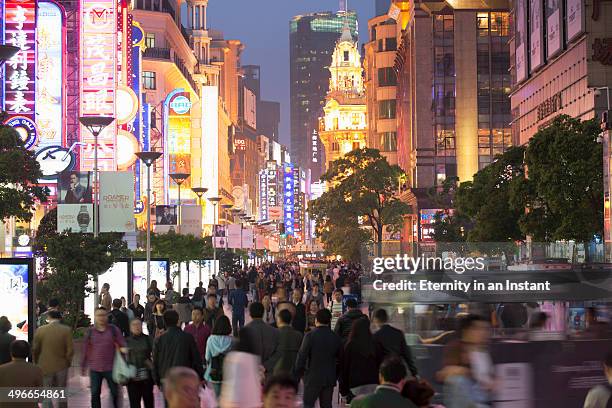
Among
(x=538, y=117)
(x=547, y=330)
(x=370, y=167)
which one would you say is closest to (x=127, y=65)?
(x=370, y=167)

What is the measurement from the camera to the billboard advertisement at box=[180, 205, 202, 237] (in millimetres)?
68188

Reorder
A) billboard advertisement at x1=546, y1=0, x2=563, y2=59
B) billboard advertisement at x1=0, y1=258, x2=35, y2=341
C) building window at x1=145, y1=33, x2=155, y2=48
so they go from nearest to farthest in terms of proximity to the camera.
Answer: billboard advertisement at x1=0, y1=258, x2=35, y2=341
billboard advertisement at x1=546, y1=0, x2=563, y2=59
building window at x1=145, y1=33, x2=155, y2=48

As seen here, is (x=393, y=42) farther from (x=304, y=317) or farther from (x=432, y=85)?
(x=304, y=317)

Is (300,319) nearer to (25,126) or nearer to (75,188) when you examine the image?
(75,188)

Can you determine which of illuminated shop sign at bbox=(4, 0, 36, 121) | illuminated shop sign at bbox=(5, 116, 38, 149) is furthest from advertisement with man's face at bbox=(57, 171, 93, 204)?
illuminated shop sign at bbox=(4, 0, 36, 121)

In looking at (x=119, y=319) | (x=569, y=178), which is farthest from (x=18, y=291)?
(x=569, y=178)

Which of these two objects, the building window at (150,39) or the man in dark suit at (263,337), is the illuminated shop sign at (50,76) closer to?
the man in dark suit at (263,337)

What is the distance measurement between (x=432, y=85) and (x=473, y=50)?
553cm

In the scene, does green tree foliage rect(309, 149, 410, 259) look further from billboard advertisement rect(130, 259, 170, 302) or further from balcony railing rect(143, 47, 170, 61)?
balcony railing rect(143, 47, 170, 61)

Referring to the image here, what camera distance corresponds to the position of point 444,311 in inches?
537

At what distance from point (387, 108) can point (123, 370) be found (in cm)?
15038

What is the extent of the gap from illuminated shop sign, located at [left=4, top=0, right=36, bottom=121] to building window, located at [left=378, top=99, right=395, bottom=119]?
11293cm

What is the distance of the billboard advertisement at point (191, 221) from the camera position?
224 feet

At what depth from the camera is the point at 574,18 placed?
7375 centimetres
